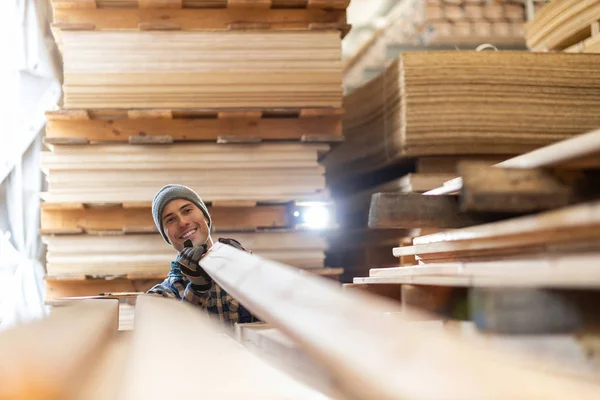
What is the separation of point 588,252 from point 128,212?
12.9ft

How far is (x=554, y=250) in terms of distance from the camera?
4.48 feet

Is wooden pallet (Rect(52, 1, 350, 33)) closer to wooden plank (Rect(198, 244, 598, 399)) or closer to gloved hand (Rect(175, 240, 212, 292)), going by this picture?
gloved hand (Rect(175, 240, 212, 292))

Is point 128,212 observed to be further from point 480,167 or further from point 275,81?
point 480,167

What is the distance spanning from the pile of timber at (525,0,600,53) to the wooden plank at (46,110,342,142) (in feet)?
4.99

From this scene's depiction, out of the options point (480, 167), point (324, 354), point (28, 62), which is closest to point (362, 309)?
point (324, 354)

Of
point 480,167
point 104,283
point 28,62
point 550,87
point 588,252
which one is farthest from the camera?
point 28,62

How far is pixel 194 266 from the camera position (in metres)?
3.17

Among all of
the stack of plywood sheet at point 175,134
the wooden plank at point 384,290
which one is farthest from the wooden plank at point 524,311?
the stack of plywood sheet at point 175,134

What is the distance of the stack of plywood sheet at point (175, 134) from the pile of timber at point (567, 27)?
1404mm

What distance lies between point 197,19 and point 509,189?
3699mm

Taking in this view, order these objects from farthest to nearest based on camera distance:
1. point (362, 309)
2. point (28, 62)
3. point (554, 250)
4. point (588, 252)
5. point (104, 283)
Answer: point (28, 62), point (104, 283), point (554, 250), point (588, 252), point (362, 309)

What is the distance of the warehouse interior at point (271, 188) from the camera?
128cm

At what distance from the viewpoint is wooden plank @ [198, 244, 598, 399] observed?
2.83 ft

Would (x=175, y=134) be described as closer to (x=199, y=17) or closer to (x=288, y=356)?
(x=199, y=17)
